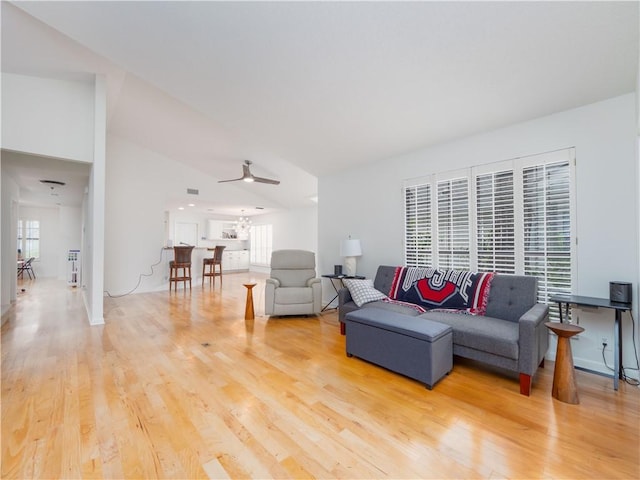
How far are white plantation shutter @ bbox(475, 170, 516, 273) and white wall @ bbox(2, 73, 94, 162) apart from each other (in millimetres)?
5179

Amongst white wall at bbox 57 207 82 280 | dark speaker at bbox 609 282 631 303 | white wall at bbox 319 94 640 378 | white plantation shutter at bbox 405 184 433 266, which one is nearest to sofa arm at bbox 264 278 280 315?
white plantation shutter at bbox 405 184 433 266

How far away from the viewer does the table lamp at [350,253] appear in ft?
13.6

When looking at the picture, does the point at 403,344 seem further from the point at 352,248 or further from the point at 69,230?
the point at 69,230

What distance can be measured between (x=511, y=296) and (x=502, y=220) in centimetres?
85

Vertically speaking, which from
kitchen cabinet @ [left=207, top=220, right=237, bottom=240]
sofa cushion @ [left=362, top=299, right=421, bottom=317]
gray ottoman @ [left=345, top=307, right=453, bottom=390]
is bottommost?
gray ottoman @ [left=345, top=307, right=453, bottom=390]

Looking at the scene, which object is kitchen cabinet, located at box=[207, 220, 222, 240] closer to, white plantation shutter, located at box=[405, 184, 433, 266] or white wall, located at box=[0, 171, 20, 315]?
white wall, located at box=[0, 171, 20, 315]

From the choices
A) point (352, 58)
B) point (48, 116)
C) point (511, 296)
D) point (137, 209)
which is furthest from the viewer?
point (137, 209)

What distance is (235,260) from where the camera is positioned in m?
10.0

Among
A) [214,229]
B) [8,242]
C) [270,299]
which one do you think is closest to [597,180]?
[270,299]

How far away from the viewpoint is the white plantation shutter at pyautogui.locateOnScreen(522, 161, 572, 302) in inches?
104

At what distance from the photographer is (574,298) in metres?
2.40

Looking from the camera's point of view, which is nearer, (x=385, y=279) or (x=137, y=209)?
(x=385, y=279)

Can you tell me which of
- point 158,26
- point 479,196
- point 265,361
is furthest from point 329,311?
point 158,26

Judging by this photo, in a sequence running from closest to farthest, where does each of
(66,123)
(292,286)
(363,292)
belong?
(363,292)
(66,123)
(292,286)
